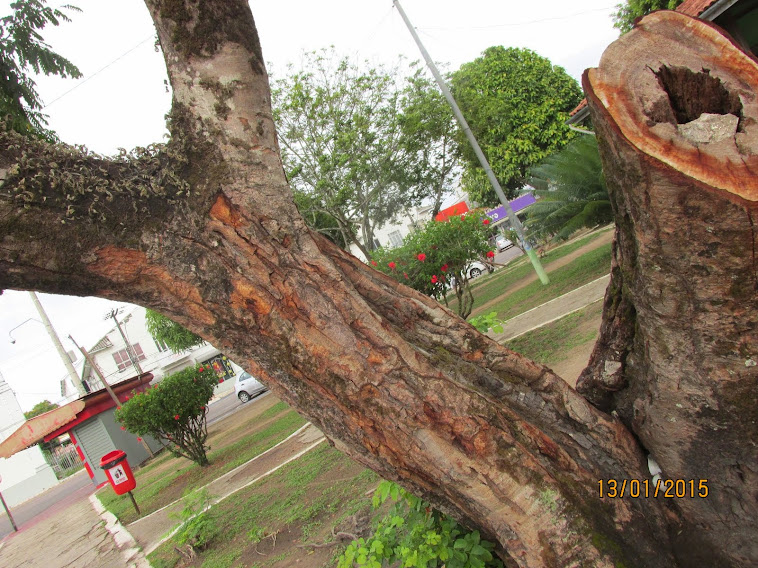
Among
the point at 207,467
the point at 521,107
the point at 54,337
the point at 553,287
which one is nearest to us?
the point at 207,467

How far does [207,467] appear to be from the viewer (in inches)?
396

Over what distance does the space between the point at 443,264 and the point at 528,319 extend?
5.98ft

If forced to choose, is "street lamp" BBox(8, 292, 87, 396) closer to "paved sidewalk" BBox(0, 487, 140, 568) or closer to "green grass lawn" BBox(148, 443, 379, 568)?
"paved sidewalk" BBox(0, 487, 140, 568)

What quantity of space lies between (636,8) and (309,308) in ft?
56.8

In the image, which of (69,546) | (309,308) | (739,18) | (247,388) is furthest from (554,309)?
(247,388)

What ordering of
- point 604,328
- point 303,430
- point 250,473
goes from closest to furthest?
1. point 604,328
2. point 250,473
3. point 303,430

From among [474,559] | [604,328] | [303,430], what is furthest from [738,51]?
[303,430]

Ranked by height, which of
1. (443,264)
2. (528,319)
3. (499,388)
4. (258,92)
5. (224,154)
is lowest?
(528,319)

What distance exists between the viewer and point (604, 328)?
2240 millimetres

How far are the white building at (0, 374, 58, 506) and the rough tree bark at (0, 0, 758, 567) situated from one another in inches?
1138

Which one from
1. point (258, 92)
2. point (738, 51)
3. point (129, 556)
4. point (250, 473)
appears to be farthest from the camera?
point (250, 473)

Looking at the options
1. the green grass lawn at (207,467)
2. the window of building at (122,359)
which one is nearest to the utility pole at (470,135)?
the green grass lawn at (207,467)

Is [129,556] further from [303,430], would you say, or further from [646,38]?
[646,38]
